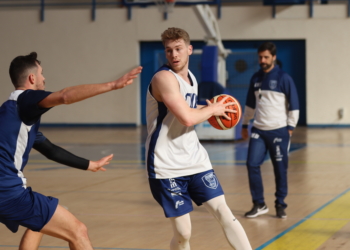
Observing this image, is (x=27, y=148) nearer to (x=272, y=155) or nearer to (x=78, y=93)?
Answer: (x=78, y=93)

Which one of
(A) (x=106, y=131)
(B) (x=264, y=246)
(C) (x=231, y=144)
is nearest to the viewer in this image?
(B) (x=264, y=246)

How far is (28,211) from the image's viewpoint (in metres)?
3.58

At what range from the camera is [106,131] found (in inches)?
765

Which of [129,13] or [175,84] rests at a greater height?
[129,13]

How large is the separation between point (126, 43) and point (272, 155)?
15.2 meters

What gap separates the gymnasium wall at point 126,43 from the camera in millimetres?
19906

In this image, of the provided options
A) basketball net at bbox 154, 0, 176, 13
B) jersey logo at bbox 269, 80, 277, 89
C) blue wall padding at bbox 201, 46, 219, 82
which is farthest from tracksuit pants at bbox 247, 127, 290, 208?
basketball net at bbox 154, 0, 176, 13

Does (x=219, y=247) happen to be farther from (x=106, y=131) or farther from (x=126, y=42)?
(x=126, y=42)

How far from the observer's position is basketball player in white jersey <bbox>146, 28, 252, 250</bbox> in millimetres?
4055

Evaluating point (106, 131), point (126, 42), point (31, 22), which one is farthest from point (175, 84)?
point (31, 22)

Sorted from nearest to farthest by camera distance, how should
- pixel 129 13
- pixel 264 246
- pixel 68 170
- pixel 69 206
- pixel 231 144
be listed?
pixel 264 246 → pixel 69 206 → pixel 68 170 → pixel 231 144 → pixel 129 13

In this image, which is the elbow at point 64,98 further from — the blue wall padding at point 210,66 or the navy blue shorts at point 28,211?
the blue wall padding at point 210,66

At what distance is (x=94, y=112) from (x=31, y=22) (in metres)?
4.17

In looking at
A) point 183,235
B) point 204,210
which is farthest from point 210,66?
point 183,235
